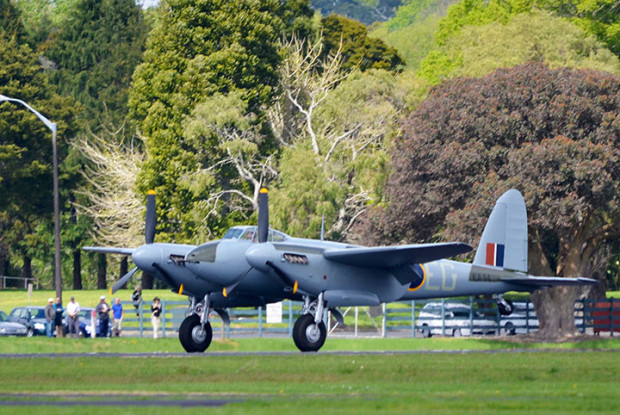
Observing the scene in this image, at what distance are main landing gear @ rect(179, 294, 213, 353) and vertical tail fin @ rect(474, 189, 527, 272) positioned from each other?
9.77m

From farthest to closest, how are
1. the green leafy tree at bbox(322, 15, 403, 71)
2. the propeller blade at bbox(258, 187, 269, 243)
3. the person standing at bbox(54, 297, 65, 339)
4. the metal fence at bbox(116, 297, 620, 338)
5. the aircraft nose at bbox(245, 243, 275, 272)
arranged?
the green leafy tree at bbox(322, 15, 403, 71) < the metal fence at bbox(116, 297, 620, 338) < the person standing at bbox(54, 297, 65, 339) < the propeller blade at bbox(258, 187, 269, 243) < the aircraft nose at bbox(245, 243, 275, 272)

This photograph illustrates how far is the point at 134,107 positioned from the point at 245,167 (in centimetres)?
1125

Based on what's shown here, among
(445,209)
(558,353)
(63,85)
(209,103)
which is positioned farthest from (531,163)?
(63,85)

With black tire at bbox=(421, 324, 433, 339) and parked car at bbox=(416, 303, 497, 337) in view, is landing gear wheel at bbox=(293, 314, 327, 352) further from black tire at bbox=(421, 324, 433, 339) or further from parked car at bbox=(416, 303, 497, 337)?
black tire at bbox=(421, 324, 433, 339)

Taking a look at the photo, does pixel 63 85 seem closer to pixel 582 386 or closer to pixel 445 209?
pixel 445 209

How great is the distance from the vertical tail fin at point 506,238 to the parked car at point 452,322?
41.1 ft

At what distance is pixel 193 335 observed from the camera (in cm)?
3400

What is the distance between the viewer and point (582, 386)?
2284 cm

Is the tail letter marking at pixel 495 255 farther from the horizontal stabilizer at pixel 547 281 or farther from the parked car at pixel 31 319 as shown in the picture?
the parked car at pixel 31 319

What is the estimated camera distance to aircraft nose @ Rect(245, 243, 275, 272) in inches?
1280

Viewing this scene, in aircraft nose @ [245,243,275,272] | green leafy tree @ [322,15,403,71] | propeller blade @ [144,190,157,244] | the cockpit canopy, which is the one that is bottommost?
aircraft nose @ [245,243,275,272]

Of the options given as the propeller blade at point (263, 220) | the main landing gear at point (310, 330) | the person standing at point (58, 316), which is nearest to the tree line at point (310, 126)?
the person standing at point (58, 316)

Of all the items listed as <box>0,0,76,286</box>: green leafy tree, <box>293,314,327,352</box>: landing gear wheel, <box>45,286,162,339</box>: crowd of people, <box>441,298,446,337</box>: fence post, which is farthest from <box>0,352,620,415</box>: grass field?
<box>0,0,76,286</box>: green leafy tree

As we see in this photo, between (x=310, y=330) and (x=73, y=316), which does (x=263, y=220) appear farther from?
(x=73, y=316)
